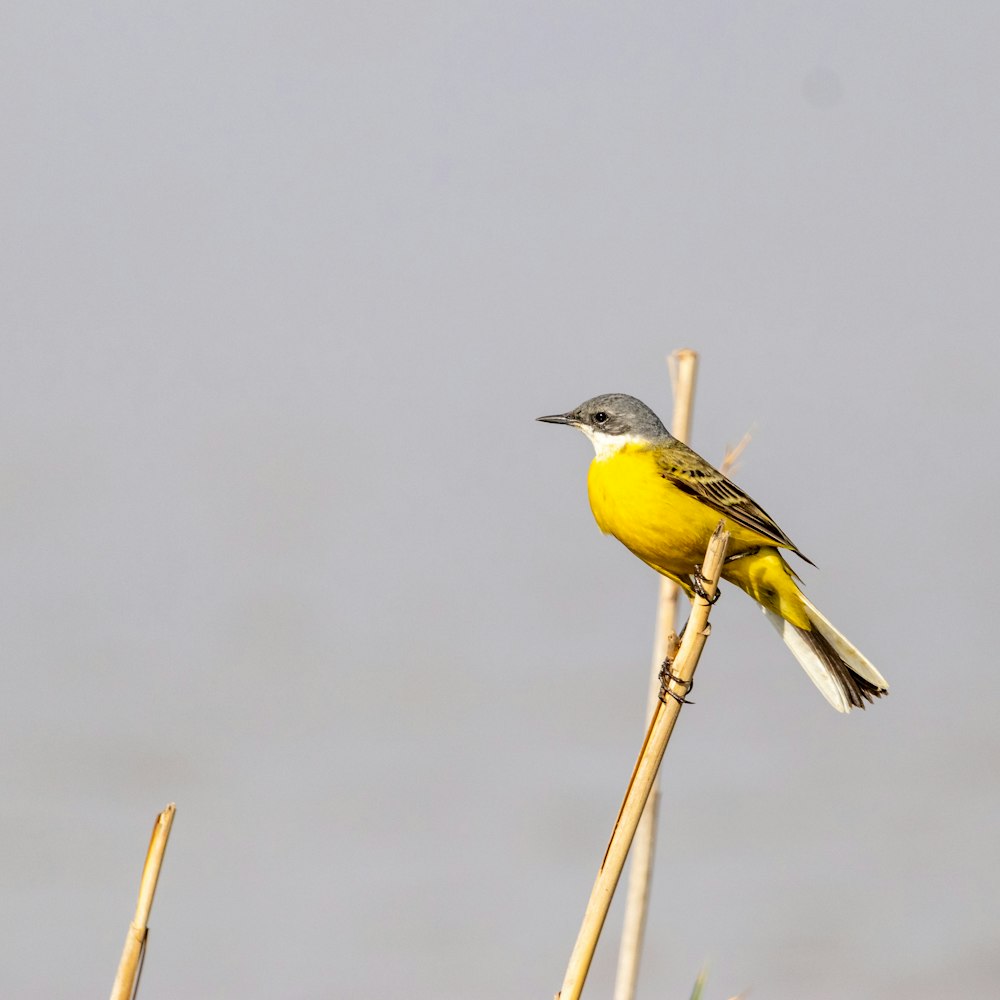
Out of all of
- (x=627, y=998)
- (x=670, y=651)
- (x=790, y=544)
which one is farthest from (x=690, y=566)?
(x=627, y=998)

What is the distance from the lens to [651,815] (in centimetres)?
→ 471

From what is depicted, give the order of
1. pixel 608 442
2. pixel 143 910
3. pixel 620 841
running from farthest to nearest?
pixel 608 442 → pixel 620 841 → pixel 143 910

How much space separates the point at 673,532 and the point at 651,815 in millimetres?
1056

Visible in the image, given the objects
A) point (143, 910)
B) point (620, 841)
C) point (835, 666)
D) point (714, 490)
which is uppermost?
point (714, 490)

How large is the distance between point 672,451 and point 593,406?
602 millimetres

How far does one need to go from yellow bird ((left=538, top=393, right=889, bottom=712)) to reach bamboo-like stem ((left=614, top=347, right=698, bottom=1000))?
0.19 metres

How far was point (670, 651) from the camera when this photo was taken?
4363 mm

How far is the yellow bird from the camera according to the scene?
197 inches

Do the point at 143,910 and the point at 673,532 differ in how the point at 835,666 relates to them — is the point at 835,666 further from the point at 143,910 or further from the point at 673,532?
the point at 143,910

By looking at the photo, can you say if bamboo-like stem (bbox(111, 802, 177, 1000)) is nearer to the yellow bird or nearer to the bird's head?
the yellow bird

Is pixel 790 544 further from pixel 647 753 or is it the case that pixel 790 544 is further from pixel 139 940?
pixel 139 940

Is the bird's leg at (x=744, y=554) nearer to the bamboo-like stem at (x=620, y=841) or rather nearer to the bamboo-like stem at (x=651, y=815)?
the bamboo-like stem at (x=651, y=815)

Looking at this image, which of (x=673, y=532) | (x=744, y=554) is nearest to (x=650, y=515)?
(x=673, y=532)

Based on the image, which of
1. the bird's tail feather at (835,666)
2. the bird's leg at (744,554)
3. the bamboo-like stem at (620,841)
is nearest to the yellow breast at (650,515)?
the bird's leg at (744,554)
